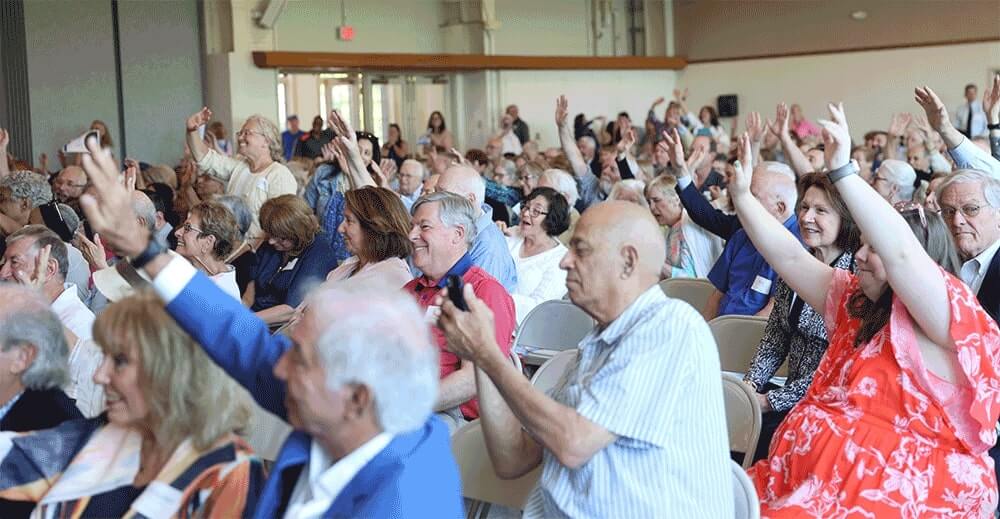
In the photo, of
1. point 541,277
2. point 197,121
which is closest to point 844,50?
point 197,121

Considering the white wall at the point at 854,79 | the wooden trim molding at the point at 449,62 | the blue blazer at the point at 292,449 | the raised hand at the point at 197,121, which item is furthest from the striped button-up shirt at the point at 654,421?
the white wall at the point at 854,79

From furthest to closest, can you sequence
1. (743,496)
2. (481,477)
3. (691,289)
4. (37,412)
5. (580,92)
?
(580,92) < (691,289) < (481,477) < (37,412) < (743,496)

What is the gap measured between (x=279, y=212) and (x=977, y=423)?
3.27 m

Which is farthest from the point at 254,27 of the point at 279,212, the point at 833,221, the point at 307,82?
the point at 833,221

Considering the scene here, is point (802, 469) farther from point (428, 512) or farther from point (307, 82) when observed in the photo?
point (307, 82)

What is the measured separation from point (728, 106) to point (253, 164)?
13.6m

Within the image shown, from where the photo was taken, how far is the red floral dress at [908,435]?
8.57 feet

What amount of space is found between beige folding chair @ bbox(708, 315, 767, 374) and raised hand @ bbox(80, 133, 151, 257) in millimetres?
2356

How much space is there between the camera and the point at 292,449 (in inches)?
75.7

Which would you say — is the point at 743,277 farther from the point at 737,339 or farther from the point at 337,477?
the point at 337,477

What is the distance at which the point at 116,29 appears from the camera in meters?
15.1

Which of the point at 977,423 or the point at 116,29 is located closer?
the point at 977,423

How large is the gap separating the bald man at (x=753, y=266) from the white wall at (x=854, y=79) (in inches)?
509

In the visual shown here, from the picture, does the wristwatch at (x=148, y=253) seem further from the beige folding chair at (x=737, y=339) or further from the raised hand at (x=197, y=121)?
the raised hand at (x=197, y=121)
